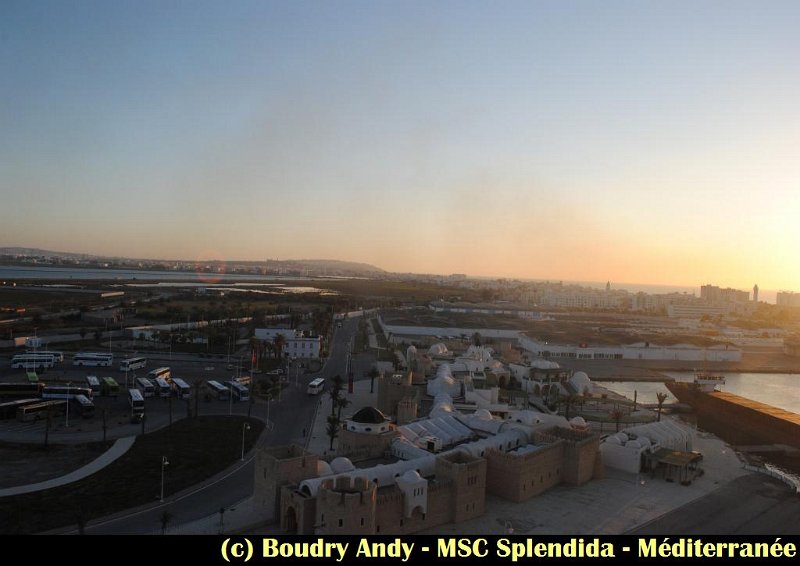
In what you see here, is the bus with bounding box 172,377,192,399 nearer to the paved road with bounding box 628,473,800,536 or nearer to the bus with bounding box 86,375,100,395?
the bus with bounding box 86,375,100,395

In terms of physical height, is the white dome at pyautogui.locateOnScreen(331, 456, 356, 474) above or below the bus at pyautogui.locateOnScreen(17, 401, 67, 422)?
above

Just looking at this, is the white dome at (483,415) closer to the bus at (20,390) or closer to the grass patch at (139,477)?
the grass patch at (139,477)

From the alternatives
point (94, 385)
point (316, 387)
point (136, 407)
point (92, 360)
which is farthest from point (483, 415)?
point (92, 360)

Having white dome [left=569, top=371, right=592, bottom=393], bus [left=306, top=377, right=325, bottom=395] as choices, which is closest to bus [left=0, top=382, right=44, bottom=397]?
bus [left=306, top=377, right=325, bottom=395]
